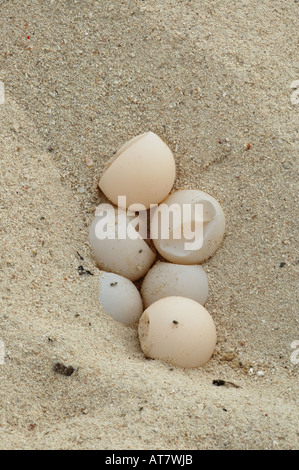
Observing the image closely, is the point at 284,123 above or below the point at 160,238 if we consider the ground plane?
above

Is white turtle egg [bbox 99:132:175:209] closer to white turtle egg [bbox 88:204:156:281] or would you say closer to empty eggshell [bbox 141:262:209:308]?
white turtle egg [bbox 88:204:156:281]

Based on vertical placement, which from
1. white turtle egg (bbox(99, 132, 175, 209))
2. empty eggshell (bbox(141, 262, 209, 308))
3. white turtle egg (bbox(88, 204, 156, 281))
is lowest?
empty eggshell (bbox(141, 262, 209, 308))

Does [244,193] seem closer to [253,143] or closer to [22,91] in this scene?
[253,143]

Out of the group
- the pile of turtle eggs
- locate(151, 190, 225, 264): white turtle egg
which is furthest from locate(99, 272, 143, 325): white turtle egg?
locate(151, 190, 225, 264): white turtle egg

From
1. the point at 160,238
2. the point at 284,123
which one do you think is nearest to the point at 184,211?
the point at 160,238

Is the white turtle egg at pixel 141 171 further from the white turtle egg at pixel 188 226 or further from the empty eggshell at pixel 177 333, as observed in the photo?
the empty eggshell at pixel 177 333

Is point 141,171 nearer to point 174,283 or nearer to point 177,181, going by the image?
point 177,181
